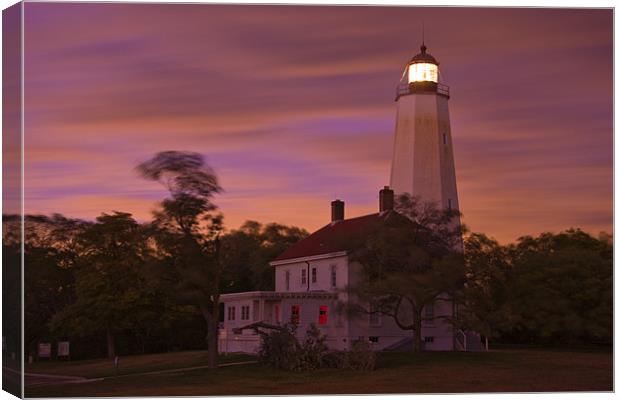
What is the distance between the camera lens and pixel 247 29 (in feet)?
85.2

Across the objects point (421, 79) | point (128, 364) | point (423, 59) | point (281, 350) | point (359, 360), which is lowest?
point (128, 364)

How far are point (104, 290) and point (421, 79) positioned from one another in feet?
39.2

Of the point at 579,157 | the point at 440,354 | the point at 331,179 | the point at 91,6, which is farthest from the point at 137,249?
the point at 579,157

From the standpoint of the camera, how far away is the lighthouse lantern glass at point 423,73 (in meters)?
34.4

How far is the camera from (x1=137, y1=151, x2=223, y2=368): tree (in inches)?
1027

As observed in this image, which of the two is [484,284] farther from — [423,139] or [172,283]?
[172,283]

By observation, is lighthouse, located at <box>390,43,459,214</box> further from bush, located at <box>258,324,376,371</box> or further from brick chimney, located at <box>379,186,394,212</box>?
bush, located at <box>258,324,376,371</box>

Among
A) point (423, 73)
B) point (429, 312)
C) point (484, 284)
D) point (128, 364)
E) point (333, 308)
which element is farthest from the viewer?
point (423, 73)

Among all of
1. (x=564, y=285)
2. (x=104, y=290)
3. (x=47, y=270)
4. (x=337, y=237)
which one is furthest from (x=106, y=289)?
(x=564, y=285)

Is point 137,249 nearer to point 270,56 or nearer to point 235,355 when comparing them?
point 235,355

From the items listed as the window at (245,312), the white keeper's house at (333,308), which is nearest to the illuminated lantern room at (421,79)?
the white keeper's house at (333,308)

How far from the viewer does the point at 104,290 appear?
3506 cm

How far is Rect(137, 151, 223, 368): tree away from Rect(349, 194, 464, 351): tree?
4513 millimetres

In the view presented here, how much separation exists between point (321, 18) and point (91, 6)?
5.88 metres
